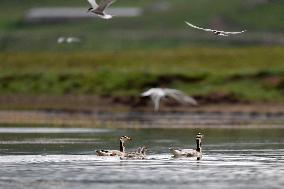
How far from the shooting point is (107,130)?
6184 centimetres

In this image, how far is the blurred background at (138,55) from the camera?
76569mm

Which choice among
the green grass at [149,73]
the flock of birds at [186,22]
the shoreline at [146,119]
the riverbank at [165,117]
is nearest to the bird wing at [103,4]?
the flock of birds at [186,22]

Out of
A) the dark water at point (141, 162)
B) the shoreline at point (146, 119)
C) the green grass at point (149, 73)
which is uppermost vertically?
the green grass at point (149, 73)

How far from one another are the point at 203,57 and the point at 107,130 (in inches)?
1024

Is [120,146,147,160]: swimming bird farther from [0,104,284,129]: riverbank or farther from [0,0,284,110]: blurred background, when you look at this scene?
[0,0,284,110]: blurred background

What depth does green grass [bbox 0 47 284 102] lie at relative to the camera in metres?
76.5

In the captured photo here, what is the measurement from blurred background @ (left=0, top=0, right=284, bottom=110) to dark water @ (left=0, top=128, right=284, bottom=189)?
15905 mm

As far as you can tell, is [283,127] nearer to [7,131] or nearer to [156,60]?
[7,131]

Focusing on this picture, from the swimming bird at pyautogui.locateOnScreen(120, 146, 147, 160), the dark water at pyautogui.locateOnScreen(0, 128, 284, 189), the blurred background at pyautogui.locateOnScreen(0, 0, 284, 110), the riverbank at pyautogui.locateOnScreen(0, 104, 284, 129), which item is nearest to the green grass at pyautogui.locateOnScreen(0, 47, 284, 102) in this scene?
the blurred background at pyautogui.locateOnScreen(0, 0, 284, 110)

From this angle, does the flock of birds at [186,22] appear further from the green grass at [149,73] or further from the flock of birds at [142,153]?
the green grass at [149,73]

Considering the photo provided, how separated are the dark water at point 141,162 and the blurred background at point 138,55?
15905 mm

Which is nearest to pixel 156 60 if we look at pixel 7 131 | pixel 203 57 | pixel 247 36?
pixel 203 57

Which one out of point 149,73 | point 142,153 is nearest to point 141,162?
point 142,153

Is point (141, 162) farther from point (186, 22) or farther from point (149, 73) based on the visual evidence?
point (149, 73)
